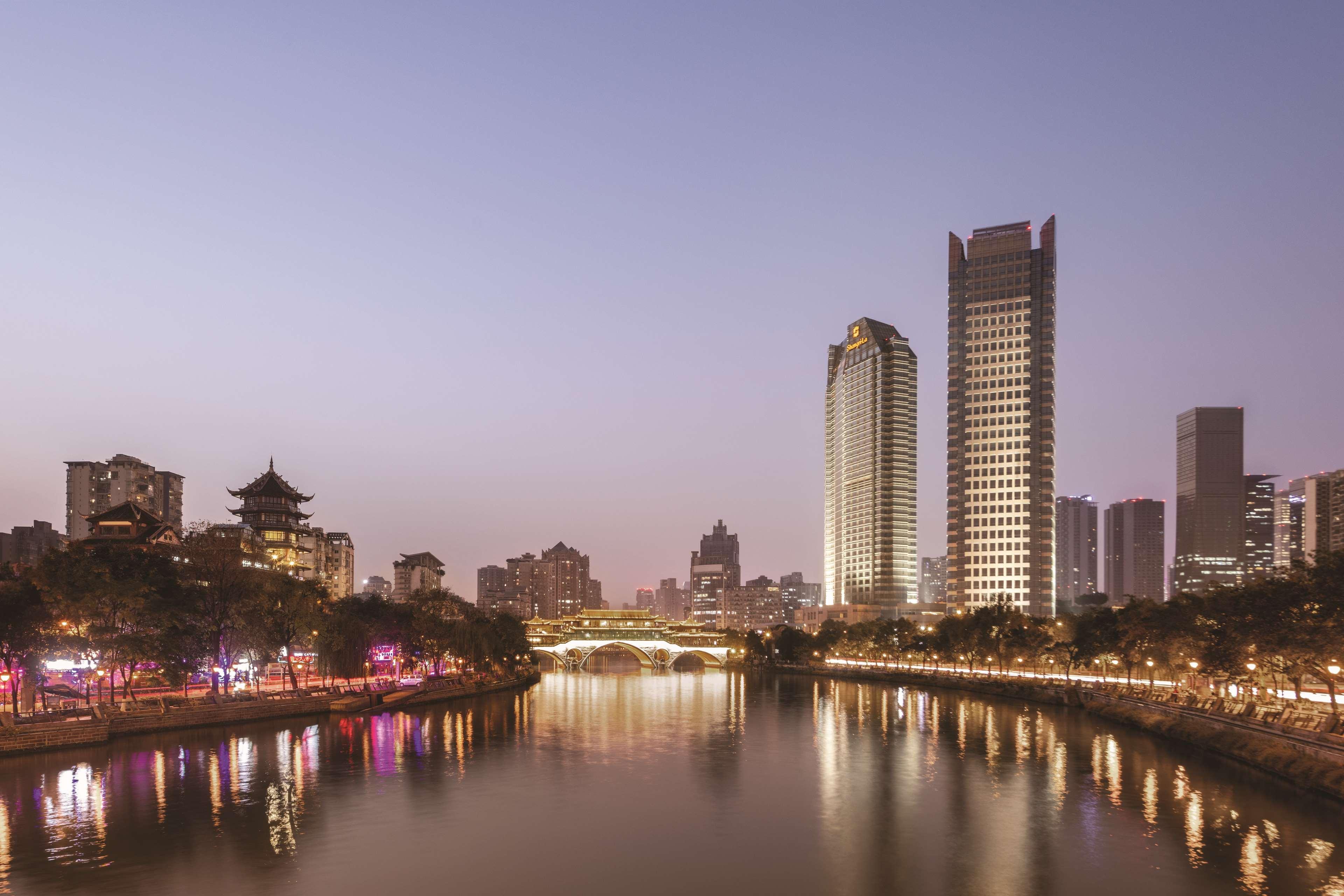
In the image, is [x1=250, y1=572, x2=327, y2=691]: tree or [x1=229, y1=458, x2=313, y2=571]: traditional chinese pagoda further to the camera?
[x1=229, y1=458, x2=313, y2=571]: traditional chinese pagoda

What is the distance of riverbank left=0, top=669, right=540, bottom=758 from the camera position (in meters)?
54.0

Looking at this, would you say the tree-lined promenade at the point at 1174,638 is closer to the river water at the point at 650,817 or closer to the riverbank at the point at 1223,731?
the riverbank at the point at 1223,731

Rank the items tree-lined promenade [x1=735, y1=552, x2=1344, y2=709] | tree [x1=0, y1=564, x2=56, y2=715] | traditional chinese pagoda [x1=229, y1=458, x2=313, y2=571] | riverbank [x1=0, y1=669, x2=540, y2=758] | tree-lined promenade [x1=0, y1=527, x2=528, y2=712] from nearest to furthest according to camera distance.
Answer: tree-lined promenade [x1=735, y1=552, x2=1344, y2=709] → riverbank [x1=0, y1=669, x2=540, y2=758] → tree [x1=0, y1=564, x2=56, y2=715] → tree-lined promenade [x1=0, y1=527, x2=528, y2=712] → traditional chinese pagoda [x1=229, y1=458, x2=313, y2=571]

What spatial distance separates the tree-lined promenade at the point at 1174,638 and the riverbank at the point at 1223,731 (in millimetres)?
3967

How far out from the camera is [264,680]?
3861 inches

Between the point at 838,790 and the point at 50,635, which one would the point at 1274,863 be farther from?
the point at 50,635

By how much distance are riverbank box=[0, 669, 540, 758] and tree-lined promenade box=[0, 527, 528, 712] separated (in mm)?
2722

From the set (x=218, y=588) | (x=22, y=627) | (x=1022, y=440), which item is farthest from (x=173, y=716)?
(x=1022, y=440)

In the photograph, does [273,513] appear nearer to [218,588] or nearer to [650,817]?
[218,588]

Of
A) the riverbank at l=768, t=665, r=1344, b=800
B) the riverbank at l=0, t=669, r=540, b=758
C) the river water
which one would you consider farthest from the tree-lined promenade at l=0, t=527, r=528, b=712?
Result: the riverbank at l=768, t=665, r=1344, b=800

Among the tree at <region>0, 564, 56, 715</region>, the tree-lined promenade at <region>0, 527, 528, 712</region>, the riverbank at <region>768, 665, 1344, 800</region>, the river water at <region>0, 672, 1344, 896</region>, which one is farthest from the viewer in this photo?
the tree-lined promenade at <region>0, 527, 528, 712</region>

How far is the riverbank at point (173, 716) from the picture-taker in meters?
54.0

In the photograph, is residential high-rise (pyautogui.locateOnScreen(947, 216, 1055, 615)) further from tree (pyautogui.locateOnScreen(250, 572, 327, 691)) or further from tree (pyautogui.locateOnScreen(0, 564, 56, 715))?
tree (pyautogui.locateOnScreen(0, 564, 56, 715))

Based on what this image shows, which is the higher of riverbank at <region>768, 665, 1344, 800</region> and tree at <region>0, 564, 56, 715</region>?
tree at <region>0, 564, 56, 715</region>
